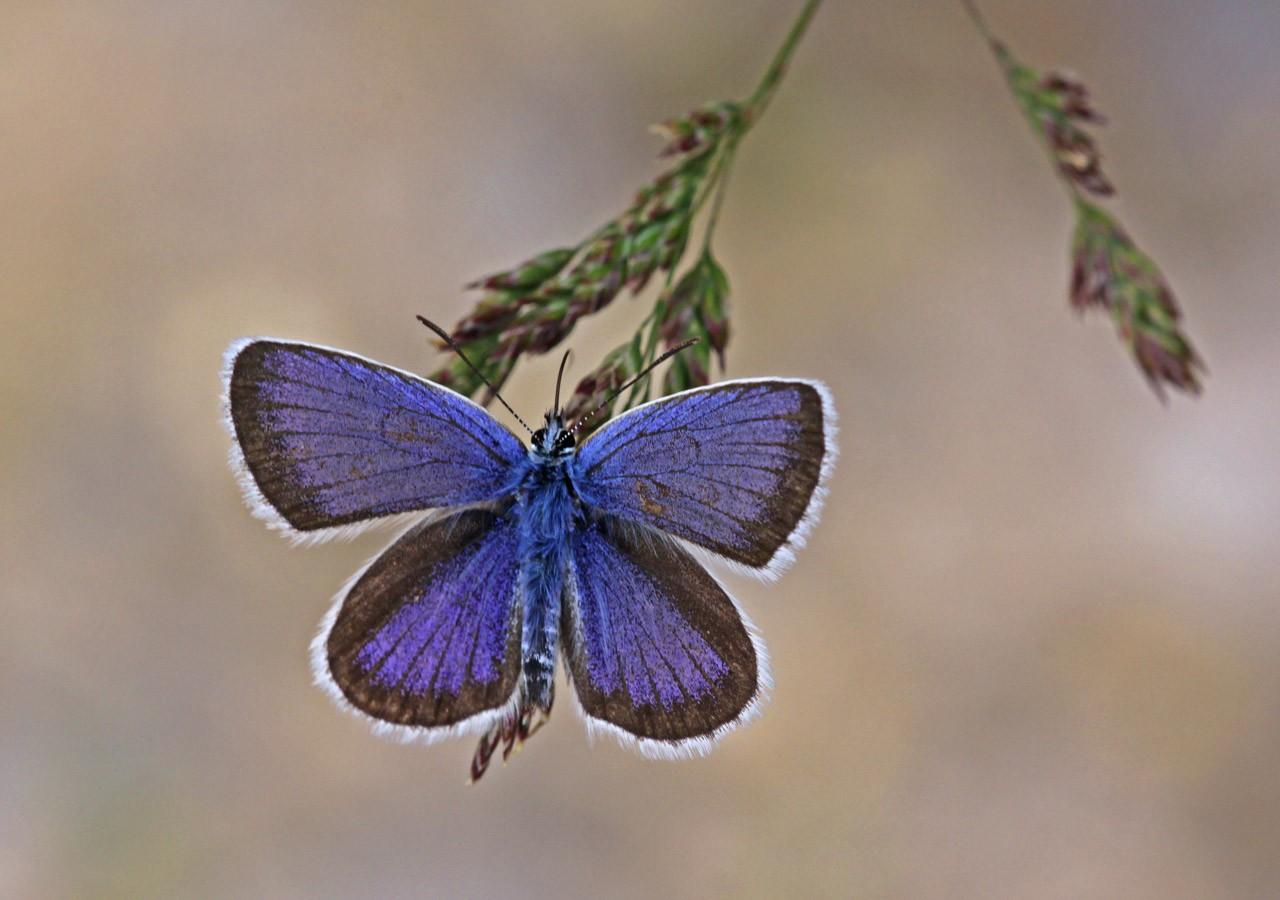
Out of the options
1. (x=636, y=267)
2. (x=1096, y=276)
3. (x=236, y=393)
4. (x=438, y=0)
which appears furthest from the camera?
(x=438, y=0)

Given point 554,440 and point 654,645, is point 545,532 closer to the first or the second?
point 554,440

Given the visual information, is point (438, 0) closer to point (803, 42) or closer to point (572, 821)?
point (803, 42)

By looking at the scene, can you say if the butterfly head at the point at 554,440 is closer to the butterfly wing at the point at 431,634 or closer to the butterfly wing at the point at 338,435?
the butterfly wing at the point at 338,435

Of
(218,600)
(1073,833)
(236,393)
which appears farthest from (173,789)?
(1073,833)

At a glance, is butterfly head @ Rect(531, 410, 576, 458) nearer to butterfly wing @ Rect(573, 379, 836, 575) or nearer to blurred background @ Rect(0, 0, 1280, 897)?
butterfly wing @ Rect(573, 379, 836, 575)

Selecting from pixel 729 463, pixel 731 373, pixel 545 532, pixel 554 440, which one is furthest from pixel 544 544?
pixel 731 373

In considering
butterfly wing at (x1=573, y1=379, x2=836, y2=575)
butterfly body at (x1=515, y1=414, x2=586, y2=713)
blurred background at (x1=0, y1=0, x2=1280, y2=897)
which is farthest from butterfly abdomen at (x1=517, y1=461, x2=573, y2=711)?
Answer: blurred background at (x1=0, y1=0, x2=1280, y2=897)

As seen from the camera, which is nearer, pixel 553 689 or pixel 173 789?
pixel 553 689
